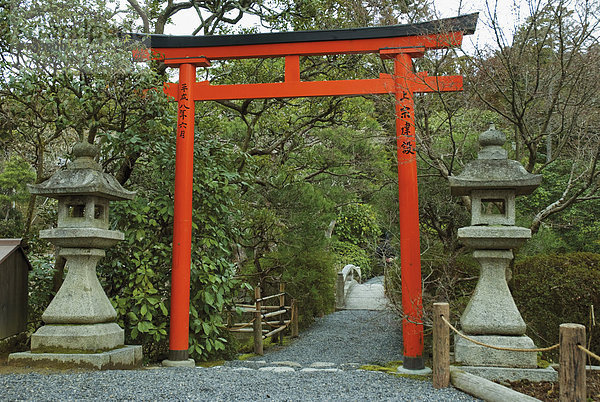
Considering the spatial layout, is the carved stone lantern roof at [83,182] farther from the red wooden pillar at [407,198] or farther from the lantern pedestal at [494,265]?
the lantern pedestal at [494,265]

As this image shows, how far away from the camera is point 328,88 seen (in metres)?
6.28

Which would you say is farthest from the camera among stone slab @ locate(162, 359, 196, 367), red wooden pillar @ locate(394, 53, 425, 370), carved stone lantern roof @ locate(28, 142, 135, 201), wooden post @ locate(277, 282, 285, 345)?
wooden post @ locate(277, 282, 285, 345)

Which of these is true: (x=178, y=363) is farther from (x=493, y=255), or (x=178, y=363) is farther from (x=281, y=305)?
(x=281, y=305)

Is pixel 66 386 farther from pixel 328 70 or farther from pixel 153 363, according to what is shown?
pixel 328 70

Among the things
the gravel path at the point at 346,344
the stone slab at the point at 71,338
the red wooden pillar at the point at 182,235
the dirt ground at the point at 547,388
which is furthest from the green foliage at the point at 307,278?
the dirt ground at the point at 547,388

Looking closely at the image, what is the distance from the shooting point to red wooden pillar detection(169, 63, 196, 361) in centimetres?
607

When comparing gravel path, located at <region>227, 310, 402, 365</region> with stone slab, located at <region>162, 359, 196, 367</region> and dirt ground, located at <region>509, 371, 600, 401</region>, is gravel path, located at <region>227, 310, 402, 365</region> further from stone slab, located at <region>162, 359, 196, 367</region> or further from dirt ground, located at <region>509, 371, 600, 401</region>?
dirt ground, located at <region>509, 371, 600, 401</region>

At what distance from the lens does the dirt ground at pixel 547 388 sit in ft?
13.2

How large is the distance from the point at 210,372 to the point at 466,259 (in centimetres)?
402

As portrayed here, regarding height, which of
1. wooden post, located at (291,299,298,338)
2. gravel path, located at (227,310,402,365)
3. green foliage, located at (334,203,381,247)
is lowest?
gravel path, located at (227,310,402,365)

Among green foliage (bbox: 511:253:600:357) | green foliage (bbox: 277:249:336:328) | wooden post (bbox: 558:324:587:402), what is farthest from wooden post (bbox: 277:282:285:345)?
wooden post (bbox: 558:324:587:402)

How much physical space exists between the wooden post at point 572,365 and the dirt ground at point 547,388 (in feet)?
3.23

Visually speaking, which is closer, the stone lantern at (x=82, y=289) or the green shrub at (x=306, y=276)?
the stone lantern at (x=82, y=289)

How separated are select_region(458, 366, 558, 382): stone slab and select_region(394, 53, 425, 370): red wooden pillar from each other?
4.02 ft
